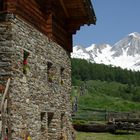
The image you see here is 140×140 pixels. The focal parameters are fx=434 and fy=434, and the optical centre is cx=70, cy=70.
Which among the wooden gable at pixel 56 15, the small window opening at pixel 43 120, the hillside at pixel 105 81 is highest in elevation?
the hillside at pixel 105 81

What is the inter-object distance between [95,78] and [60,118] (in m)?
120

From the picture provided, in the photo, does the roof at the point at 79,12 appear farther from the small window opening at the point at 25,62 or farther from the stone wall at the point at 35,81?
the small window opening at the point at 25,62

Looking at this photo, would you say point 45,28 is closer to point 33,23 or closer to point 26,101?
point 33,23

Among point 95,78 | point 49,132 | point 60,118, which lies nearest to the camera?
point 49,132

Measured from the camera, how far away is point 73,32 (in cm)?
2348

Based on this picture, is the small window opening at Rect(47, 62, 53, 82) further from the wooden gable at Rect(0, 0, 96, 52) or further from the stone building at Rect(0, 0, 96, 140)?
the wooden gable at Rect(0, 0, 96, 52)

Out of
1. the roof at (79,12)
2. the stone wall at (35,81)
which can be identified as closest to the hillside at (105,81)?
the roof at (79,12)

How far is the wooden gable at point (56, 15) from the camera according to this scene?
16.8m

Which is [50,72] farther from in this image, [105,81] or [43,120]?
[105,81]

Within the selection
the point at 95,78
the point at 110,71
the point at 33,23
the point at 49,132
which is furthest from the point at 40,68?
the point at 110,71

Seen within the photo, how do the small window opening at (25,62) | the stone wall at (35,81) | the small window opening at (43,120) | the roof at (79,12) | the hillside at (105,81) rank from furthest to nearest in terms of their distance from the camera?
the hillside at (105,81)
the roof at (79,12)
the small window opening at (43,120)
the small window opening at (25,62)
the stone wall at (35,81)

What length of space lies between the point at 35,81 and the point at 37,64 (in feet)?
2.61

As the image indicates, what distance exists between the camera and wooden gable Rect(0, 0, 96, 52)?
55.0 ft

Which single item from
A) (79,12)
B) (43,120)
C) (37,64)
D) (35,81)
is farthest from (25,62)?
(79,12)
